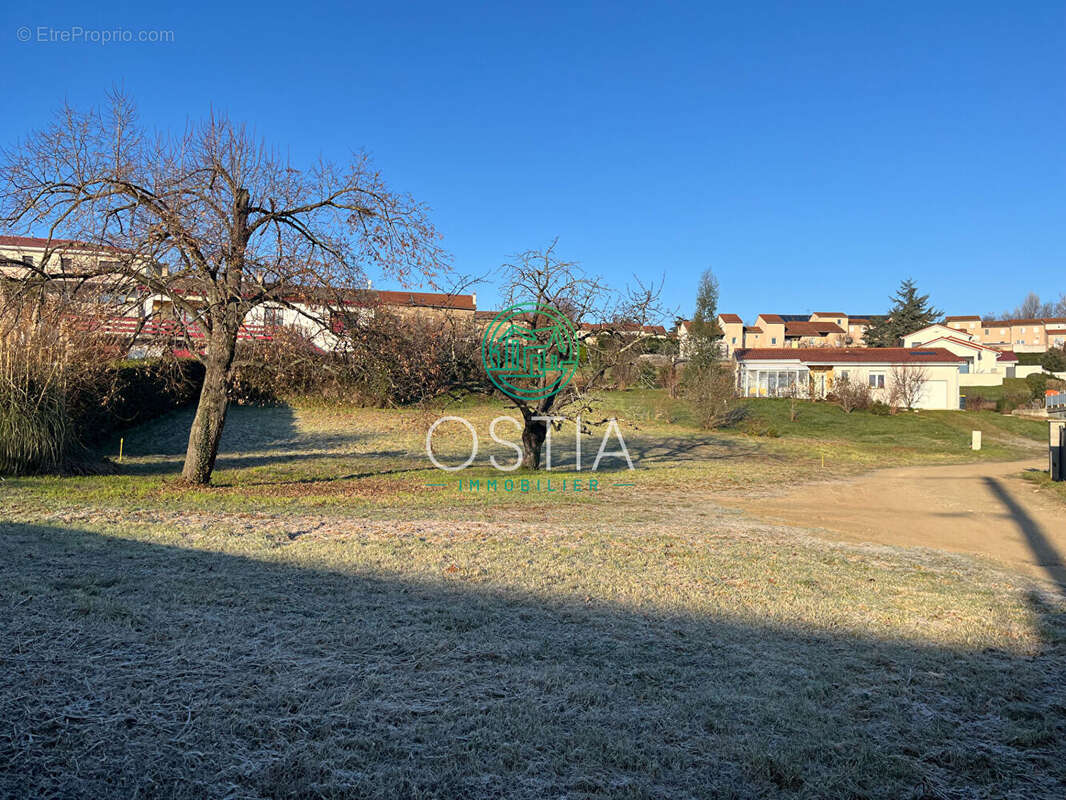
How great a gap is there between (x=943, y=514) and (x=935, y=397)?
109 feet

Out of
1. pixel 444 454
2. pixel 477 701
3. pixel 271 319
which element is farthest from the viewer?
pixel 444 454

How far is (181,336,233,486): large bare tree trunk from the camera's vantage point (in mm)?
11688

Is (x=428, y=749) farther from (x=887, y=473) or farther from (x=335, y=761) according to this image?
(x=887, y=473)

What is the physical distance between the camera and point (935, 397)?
41125 mm

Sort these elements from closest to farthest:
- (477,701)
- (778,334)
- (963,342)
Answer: (477,701) → (963,342) → (778,334)

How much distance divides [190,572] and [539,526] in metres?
4.35

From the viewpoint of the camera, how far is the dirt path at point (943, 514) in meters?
9.30

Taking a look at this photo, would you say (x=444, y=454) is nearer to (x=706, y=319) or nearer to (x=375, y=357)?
(x=375, y=357)

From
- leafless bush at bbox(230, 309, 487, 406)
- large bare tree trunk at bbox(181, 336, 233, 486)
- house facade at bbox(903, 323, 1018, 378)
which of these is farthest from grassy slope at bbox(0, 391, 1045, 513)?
Result: house facade at bbox(903, 323, 1018, 378)

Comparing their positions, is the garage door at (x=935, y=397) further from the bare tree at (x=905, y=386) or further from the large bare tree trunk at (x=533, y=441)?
the large bare tree trunk at (x=533, y=441)

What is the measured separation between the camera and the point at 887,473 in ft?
59.5

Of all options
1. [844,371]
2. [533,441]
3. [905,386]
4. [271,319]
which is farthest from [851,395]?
[271,319]

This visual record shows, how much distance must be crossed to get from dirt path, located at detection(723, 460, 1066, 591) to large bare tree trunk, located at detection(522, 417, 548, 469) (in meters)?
4.72

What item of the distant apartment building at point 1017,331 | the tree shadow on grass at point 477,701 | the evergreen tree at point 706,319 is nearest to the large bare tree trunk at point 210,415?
the tree shadow on grass at point 477,701
